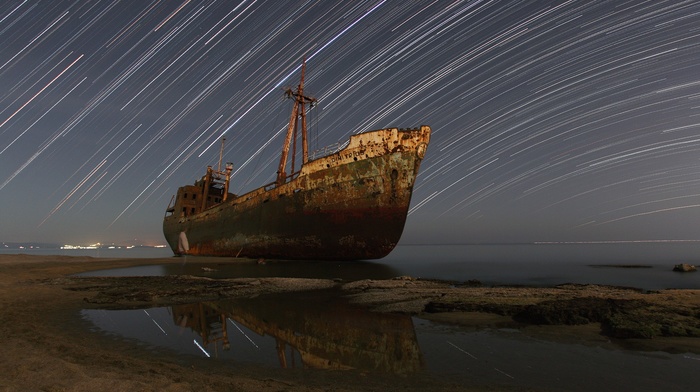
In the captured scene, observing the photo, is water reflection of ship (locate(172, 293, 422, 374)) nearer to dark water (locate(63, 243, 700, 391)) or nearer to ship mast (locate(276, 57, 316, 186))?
dark water (locate(63, 243, 700, 391))

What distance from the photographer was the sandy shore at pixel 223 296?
316 centimetres

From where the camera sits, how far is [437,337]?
16.7ft

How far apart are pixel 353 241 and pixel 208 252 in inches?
606

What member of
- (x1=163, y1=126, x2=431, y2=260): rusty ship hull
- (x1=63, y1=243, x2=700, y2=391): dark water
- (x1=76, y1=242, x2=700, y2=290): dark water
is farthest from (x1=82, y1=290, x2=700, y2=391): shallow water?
(x1=163, y1=126, x2=431, y2=260): rusty ship hull

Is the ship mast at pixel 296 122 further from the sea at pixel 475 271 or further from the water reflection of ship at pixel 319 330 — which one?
the water reflection of ship at pixel 319 330

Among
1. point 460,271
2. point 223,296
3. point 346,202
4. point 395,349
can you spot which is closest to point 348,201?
point 346,202

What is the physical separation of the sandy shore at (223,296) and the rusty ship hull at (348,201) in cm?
907

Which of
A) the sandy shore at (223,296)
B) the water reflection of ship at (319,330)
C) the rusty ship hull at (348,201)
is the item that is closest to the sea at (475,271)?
the rusty ship hull at (348,201)

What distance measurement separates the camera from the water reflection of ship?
4156 millimetres

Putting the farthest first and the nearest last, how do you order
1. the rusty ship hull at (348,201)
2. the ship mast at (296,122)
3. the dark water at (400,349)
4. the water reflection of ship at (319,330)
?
the ship mast at (296,122) → the rusty ship hull at (348,201) → the water reflection of ship at (319,330) → the dark water at (400,349)

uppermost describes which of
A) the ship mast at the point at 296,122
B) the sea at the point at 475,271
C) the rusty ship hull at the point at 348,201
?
the ship mast at the point at 296,122

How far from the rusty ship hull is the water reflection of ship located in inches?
458

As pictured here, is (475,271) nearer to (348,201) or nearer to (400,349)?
(348,201)

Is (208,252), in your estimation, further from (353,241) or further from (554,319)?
(554,319)
